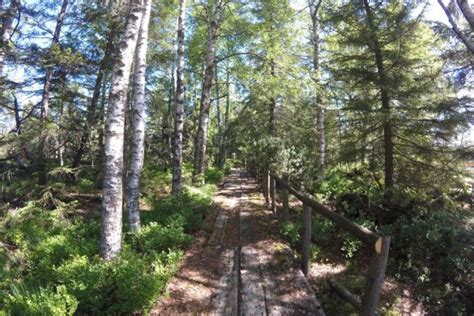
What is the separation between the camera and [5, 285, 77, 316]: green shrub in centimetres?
341

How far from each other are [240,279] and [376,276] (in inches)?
93.8

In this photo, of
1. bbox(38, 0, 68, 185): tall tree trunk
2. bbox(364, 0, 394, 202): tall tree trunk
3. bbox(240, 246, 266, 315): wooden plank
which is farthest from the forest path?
bbox(38, 0, 68, 185): tall tree trunk

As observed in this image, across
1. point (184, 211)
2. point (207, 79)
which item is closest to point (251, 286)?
point (184, 211)

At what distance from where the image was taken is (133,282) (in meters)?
4.02

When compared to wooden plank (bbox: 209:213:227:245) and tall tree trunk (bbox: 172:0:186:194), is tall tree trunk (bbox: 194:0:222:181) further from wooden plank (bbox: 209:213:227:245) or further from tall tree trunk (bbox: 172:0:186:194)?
wooden plank (bbox: 209:213:227:245)

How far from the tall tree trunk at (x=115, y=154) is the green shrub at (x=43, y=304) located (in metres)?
1.59

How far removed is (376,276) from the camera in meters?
3.02

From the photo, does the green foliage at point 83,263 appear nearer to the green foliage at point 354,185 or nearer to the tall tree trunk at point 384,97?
the green foliage at point 354,185

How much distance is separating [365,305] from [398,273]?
13.8 feet

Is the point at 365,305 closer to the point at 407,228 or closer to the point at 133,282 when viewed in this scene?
the point at 133,282

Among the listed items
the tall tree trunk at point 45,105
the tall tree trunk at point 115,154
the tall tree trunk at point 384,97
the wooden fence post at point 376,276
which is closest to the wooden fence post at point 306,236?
the wooden fence post at point 376,276

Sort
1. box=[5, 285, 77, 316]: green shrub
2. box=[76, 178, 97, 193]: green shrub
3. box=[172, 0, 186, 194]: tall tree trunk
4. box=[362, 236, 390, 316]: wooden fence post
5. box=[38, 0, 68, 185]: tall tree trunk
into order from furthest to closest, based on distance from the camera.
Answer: box=[76, 178, 97, 193]: green shrub
box=[172, 0, 186, 194]: tall tree trunk
box=[38, 0, 68, 185]: tall tree trunk
box=[5, 285, 77, 316]: green shrub
box=[362, 236, 390, 316]: wooden fence post

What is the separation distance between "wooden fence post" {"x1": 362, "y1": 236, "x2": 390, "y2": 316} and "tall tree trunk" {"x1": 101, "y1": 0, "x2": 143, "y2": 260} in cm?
378

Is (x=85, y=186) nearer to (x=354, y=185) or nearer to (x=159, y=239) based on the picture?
(x=159, y=239)
